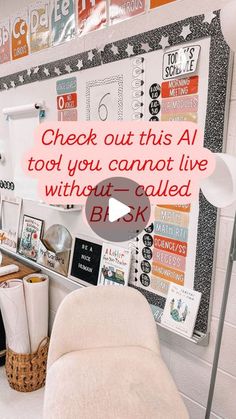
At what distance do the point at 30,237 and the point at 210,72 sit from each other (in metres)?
1.47

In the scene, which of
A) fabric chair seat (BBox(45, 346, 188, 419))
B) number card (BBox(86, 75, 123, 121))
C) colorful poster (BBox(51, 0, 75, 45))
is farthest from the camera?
colorful poster (BBox(51, 0, 75, 45))

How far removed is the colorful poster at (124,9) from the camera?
1.27 metres

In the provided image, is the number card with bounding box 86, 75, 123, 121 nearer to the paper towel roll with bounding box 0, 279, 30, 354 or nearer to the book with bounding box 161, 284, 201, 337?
the book with bounding box 161, 284, 201, 337

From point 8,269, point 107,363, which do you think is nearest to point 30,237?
point 8,269

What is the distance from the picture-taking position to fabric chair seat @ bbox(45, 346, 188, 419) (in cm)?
91

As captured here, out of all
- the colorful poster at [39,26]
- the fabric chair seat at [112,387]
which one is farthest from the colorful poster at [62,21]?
the fabric chair seat at [112,387]

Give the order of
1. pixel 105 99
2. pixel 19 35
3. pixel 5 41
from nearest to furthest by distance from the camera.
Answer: pixel 105 99 < pixel 19 35 < pixel 5 41

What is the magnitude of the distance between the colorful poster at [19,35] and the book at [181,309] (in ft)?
5.31

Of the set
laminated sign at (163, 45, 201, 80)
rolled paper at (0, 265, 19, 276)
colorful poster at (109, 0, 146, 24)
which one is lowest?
rolled paper at (0, 265, 19, 276)

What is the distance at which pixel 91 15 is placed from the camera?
1.46 metres

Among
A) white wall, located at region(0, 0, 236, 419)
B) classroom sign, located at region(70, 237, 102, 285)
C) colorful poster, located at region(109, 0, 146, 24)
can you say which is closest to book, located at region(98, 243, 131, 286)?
classroom sign, located at region(70, 237, 102, 285)

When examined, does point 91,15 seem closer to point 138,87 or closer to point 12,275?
point 138,87

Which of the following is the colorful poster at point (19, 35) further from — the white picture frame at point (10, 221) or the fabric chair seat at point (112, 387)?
the fabric chair seat at point (112, 387)

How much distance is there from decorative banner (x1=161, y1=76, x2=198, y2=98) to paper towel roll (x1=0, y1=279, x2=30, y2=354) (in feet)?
4.25
